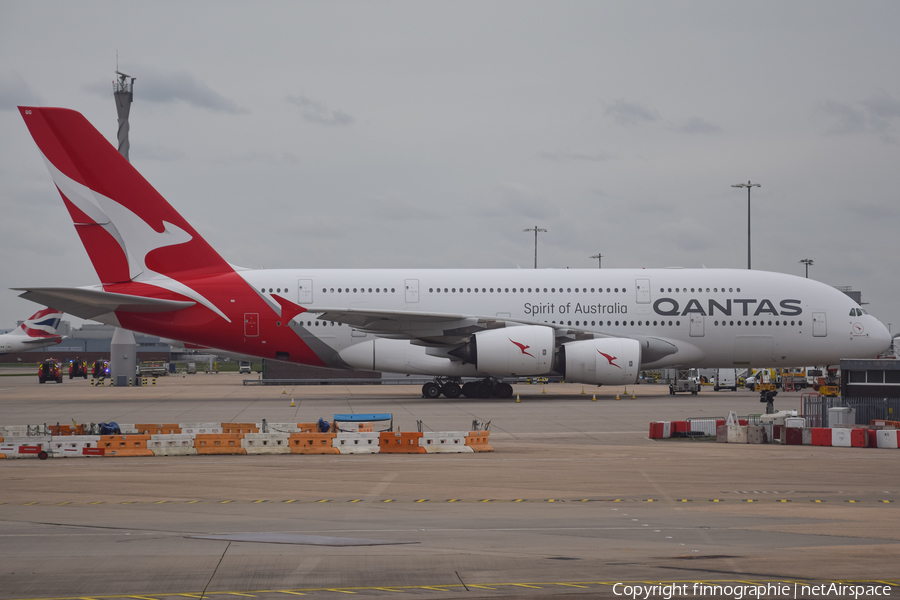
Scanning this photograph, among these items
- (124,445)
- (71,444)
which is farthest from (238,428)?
(71,444)

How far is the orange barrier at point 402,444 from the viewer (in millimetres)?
16219

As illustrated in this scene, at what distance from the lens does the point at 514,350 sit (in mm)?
29297

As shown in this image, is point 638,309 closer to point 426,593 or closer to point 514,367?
point 514,367

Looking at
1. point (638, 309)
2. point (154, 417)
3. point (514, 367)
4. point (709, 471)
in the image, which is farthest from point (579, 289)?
point (709, 471)

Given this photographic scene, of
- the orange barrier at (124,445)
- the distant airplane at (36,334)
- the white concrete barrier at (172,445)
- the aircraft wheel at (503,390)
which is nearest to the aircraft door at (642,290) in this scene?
the aircraft wheel at (503,390)

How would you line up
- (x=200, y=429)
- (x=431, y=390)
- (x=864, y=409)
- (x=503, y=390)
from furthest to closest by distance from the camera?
(x=431, y=390) < (x=503, y=390) < (x=864, y=409) < (x=200, y=429)

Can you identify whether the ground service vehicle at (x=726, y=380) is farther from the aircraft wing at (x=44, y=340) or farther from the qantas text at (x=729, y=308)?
the aircraft wing at (x=44, y=340)

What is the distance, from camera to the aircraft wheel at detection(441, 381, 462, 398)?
3219 centimetres

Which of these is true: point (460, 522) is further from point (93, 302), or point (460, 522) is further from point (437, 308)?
point (93, 302)

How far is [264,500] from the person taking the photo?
10898 millimetres

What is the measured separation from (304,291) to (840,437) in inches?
770

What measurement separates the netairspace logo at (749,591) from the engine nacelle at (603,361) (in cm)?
2301

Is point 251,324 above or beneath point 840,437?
above

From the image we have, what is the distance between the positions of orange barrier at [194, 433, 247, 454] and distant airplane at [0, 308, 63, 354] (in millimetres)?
64401
